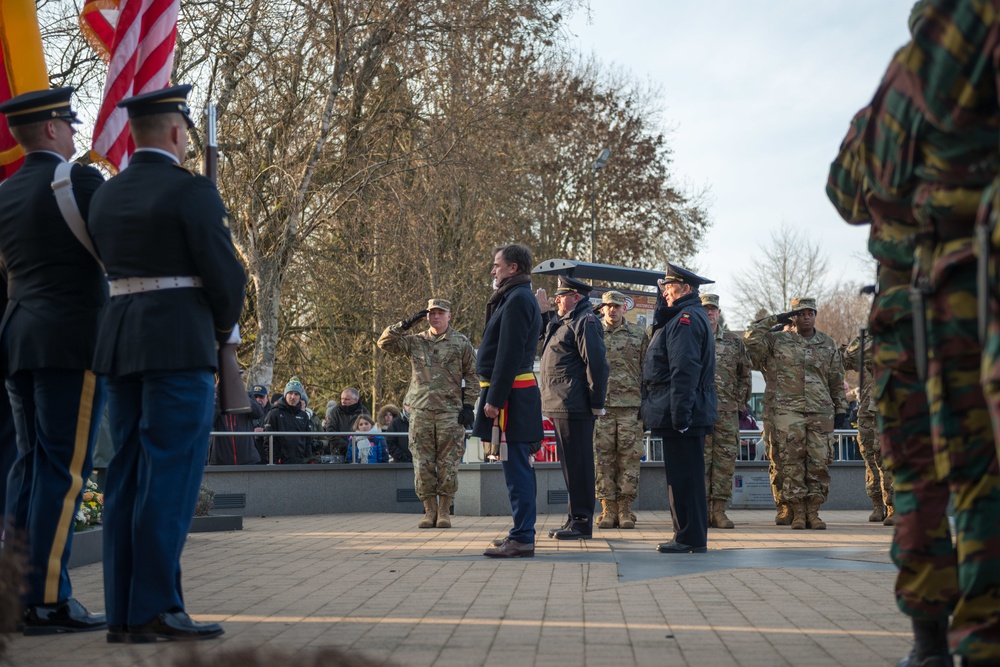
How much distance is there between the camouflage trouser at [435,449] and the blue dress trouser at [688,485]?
12.6 feet

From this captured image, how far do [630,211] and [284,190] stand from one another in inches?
634

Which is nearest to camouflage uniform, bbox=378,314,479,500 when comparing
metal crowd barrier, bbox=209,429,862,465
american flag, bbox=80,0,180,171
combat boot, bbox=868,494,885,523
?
metal crowd barrier, bbox=209,429,862,465

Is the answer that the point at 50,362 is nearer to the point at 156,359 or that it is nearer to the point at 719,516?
the point at 156,359

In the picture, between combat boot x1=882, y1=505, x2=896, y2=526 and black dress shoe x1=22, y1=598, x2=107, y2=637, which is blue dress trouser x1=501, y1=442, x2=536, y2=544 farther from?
combat boot x1=882, y1=505, x2=896, y2=526

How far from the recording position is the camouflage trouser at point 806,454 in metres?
13.7

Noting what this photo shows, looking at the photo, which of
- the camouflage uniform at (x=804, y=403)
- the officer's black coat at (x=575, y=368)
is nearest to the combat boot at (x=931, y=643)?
the officer's black coat at (x=575, y=368)

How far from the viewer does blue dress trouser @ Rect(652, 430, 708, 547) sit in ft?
32.9

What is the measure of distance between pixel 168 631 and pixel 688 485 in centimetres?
528

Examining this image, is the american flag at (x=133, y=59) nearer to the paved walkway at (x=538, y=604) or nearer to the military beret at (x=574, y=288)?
the paved walkway at (x=538, y=604)

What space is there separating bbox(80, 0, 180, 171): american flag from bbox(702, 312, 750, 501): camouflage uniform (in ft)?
22.5

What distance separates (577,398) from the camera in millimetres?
11500

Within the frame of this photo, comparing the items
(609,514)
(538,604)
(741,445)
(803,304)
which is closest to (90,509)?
(538,604)

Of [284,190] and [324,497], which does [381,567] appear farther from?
[284,190]

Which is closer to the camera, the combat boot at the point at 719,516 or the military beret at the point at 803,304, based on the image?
the combat boot at the point at 719,516
